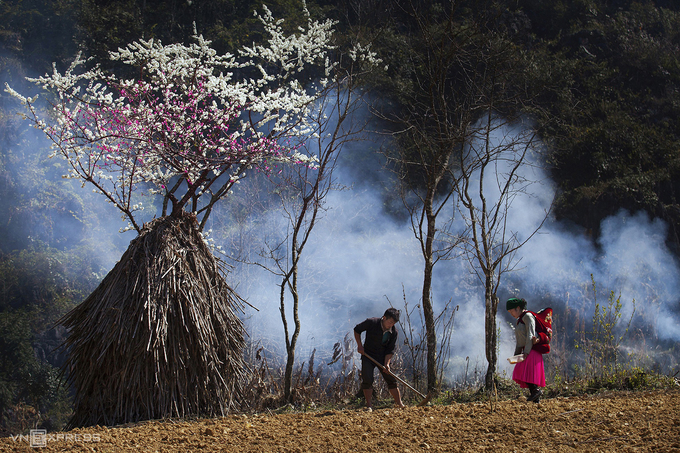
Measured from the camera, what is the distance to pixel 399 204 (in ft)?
43.4

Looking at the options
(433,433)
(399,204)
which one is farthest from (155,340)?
(399,204)

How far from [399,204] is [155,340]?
9616 mm

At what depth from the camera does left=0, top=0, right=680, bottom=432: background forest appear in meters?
11.5

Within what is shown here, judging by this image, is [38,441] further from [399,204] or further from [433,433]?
[399,204]

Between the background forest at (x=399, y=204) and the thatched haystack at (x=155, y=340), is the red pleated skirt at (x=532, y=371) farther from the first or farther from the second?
the background forest at (x=399, y=204)

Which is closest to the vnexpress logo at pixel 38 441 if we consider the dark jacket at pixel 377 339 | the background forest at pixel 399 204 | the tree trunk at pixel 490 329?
the dark jacket at pixel 377 339

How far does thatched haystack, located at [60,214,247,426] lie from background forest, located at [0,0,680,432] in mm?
7042

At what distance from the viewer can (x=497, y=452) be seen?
278cm

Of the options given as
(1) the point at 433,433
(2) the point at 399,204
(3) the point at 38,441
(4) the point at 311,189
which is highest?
(2) the point at 399,204

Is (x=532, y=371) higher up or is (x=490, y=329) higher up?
(x=490, y=329)

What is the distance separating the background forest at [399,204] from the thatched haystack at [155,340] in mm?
7042

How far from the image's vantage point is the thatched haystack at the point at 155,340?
14.0ft

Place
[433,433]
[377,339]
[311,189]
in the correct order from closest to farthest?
1. [433,433]
2. [377,339]
3. [311,189]

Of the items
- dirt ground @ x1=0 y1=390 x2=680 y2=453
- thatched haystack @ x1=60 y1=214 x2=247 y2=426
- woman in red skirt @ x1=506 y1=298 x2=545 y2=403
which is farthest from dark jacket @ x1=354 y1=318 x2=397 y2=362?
thatched haystack @ x1=60 y1=214 x2=247 y2=426
